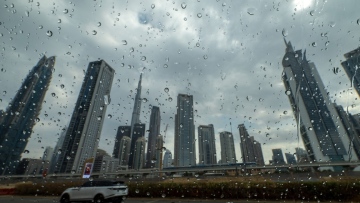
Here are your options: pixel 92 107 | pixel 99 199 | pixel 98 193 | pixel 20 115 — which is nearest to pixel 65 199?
pixel 98 193

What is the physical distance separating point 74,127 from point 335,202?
27.0 m

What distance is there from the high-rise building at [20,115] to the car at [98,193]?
9395 millimetres

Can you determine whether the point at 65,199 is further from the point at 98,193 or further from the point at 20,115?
the point at 20,115

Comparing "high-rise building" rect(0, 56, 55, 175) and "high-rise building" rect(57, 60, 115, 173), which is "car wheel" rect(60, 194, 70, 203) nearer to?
"high-rise building" rect(57, 60, 115, 173)

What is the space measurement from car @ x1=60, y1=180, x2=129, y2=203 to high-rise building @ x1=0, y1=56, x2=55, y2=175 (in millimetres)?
9395

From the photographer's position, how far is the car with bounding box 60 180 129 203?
1086 cm

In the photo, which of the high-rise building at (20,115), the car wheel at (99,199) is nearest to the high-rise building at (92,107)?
the high-rise building at (20,115)

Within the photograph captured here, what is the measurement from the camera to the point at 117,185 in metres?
11.4

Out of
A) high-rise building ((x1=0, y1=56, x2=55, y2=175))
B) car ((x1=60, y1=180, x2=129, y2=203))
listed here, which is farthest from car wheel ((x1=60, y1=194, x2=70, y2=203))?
high-rise building ((x1=0, y1=56, x2=55, y2=175))

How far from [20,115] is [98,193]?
6892 centimetres

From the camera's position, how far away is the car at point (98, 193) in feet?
35.6

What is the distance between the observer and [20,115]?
61219 mm

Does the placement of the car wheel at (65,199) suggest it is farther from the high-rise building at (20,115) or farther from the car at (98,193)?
the high-rise building at (20,115)

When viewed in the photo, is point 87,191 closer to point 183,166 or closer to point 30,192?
point 30,192
